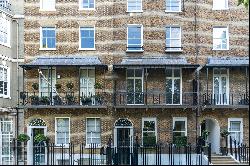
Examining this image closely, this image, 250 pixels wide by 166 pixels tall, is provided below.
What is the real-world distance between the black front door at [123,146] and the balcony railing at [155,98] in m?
1.94

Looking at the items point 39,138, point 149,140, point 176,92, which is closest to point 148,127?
point 149,140

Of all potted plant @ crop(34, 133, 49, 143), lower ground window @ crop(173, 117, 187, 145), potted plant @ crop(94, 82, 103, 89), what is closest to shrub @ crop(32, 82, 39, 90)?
potted plant @ crop(34, 133, 49, 143)

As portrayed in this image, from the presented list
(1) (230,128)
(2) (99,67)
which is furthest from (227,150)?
(2) (99,67)

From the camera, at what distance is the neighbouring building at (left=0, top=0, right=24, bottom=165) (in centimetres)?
3225

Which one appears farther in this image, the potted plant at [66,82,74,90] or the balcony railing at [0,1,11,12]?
the potted plant at [66,82,74,90]

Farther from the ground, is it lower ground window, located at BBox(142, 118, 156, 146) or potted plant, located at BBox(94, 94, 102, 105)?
potted plant, located at BBox(94, 94, 102, 105)

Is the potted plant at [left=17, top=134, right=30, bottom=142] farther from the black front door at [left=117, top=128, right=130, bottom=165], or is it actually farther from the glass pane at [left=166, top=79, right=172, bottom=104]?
the glass pane at [left=166, top=79, right=172, bottom=104]

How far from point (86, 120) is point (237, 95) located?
9784 millimetres

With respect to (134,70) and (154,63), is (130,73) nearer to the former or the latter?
(134,70)

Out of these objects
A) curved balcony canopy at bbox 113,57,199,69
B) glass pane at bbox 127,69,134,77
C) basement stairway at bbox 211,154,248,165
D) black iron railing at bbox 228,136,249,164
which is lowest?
basement stairway at bbox 211,154,248,165

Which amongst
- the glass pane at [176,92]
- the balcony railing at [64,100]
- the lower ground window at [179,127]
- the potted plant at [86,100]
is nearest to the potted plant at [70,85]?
the balcony railing at [64,100]

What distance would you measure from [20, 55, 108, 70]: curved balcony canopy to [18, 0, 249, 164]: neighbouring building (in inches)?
2.5

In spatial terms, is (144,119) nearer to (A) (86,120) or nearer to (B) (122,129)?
(B) (122,129)

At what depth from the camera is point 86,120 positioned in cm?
3325
